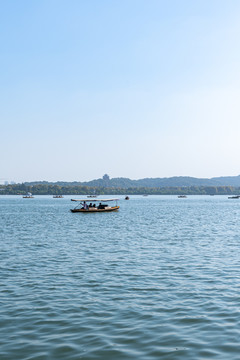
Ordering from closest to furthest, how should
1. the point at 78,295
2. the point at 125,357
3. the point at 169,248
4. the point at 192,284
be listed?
the point at 125,357
the point at 78,295
the point at 192,284
the point at 169,248

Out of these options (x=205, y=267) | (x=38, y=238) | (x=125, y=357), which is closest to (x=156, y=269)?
(x=205, y=267)

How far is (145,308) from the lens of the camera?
16.4m

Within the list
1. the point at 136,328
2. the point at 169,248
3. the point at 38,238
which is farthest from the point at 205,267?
the point at 38,238

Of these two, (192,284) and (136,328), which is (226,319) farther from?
(192,284)

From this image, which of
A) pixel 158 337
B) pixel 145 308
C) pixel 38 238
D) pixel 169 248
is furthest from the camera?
pixel 38 238

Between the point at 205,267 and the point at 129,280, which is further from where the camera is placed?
the point at 205,267

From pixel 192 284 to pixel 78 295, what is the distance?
242 inches

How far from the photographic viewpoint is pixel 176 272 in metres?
23.5

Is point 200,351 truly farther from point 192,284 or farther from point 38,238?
point 38,238

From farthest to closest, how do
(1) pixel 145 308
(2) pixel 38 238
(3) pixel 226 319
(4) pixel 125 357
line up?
(2) pixel 38 238 < (1) pixel 145 308 < (3) pixel 226 319 < (4) pixel 125 357

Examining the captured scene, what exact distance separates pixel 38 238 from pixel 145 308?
2873cm

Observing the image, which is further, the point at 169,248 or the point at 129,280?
the point at 169,248

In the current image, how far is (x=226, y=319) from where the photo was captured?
14891mm

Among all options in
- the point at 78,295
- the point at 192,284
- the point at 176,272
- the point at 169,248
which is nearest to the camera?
the point at 78,295
